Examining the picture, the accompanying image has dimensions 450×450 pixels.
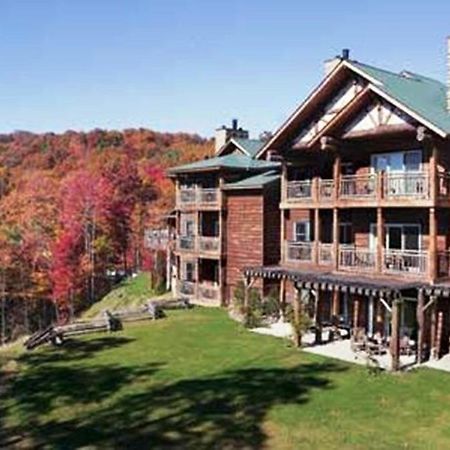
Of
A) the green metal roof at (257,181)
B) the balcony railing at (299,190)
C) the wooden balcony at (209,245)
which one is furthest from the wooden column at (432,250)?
the wooden balcony at (209,245)

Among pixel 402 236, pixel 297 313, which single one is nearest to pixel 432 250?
pixel 402 236

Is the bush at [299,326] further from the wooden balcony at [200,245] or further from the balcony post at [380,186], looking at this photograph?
the wooden balcony at [200,245]

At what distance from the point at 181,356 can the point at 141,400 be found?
584cm

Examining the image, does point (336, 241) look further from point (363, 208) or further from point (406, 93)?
point (406, 93)

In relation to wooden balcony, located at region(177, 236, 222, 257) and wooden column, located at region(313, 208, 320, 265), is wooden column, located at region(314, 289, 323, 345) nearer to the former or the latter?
wooden column, located at region(313, 208, 320, 265)

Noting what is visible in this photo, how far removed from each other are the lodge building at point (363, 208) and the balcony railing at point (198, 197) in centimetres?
196

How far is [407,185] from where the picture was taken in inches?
1047

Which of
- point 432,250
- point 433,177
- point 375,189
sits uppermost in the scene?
point 433,177

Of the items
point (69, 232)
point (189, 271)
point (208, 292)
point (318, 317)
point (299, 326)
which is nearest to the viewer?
point (299, 326)

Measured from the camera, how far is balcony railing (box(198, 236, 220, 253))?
131ft

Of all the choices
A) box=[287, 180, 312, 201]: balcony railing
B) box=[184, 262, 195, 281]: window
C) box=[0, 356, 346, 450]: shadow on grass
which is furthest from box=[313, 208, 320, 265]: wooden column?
box=[184, 262, 195, 281]: window

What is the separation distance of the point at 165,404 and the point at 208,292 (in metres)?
20.9

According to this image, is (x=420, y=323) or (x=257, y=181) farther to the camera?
(x=257, y=181)

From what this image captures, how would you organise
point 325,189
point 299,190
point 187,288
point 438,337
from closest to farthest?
point 438,337
point 325,189
point 299,190
point 187,288
